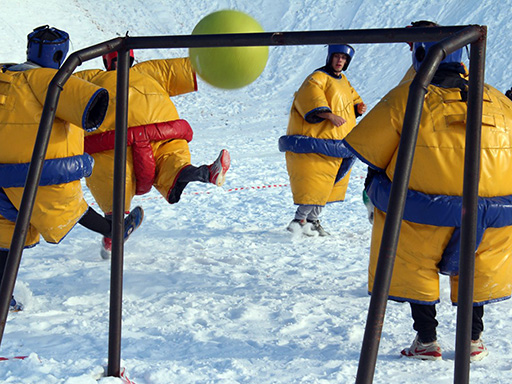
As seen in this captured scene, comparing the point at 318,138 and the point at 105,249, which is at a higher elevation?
the point at 318,138

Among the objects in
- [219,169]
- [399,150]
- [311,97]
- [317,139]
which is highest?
[311,97]

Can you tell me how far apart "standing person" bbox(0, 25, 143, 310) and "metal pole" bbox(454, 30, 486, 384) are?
203 centimetres

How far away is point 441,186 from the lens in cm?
269

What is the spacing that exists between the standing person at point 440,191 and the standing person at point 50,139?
1.42 m

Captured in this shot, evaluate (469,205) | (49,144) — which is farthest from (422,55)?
(49,144)

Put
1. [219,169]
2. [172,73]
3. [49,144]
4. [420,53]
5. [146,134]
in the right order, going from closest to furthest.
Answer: [420,53], [49,144], [219,169], [146,134], [172,73]

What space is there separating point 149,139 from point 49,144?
105 centimetres

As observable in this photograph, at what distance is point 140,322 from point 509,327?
188cm

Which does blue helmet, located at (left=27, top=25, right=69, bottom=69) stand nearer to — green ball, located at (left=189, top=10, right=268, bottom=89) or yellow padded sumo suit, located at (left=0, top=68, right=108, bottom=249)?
yellow padded sumo suit, located at (left=0, top=68, right=108, bottom=249)

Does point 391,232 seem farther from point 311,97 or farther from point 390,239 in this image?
point 311,97

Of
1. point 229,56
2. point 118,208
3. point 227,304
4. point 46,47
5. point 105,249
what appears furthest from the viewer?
point 105,249

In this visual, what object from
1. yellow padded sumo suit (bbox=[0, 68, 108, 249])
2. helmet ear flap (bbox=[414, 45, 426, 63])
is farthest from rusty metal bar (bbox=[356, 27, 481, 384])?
yellow padded sumo suit (bbox=[0, 68, 108, 249])

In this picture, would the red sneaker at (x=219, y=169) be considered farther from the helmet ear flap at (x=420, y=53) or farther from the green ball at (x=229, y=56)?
the helmet ear flap at (x=420, y=53)

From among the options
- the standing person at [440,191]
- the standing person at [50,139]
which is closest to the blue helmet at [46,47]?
the standing person at [50,139]
